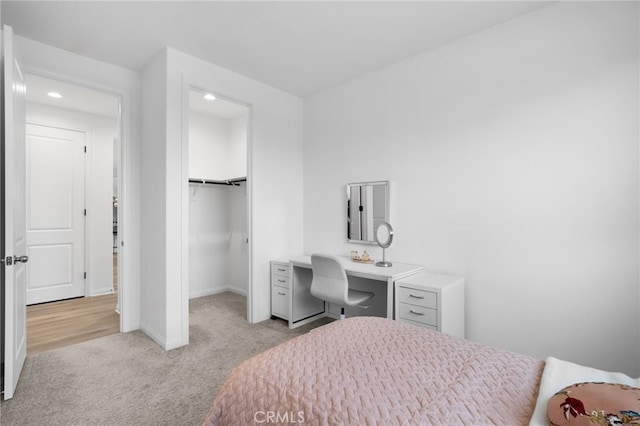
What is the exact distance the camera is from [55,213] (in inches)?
167

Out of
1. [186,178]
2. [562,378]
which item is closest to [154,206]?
[186,178]

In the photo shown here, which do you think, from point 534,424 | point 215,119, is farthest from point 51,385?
point 215,119

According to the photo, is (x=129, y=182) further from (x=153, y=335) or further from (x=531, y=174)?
(x=531, y=174)

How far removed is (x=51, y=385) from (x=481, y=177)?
11.4ft

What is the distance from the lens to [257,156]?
138 inches

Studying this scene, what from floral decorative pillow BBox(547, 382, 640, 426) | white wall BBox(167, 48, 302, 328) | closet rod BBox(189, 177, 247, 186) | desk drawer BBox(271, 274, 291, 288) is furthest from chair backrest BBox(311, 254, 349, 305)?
closet rod BBox(189, 177, 247, 186)

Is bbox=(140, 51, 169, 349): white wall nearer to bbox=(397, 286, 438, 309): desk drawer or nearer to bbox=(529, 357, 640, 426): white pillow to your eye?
bbox=(397, 286, 438, 309): desk drawer

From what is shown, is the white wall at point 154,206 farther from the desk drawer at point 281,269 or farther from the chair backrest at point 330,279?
the chair backrest at point 330,279

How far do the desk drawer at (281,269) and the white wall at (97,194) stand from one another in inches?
108

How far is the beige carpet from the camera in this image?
6.19 ft

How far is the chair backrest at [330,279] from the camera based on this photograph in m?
2.69

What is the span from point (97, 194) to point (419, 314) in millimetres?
4593

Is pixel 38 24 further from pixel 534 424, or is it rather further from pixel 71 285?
pixel 534 424

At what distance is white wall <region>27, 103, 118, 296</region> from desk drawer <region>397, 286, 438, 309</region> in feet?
14.0
